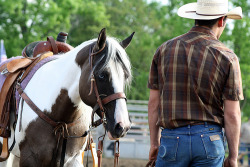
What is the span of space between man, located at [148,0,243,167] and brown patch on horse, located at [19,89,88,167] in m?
1.55

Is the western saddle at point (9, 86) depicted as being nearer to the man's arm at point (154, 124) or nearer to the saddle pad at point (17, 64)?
the saddle pad at point (17, 64)

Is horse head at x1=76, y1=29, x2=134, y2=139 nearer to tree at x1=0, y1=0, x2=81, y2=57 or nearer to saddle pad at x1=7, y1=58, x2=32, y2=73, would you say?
saddle pad at x1=7, y1=58, x2=32, y2=73

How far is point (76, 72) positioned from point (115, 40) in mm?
496

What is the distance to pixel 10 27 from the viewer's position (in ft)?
78.6

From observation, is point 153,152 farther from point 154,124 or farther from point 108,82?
point 108,82

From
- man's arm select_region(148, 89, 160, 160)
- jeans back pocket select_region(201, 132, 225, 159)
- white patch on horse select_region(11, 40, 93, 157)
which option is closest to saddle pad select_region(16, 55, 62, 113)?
white patch on horse select_region(11, 40, 93, 157)

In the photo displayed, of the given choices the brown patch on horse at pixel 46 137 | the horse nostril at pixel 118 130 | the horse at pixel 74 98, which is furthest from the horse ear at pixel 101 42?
the horse nostril at pixel 118 130

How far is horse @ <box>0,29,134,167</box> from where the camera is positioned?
420cm

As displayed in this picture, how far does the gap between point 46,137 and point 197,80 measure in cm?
202

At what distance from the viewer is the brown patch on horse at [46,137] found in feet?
15.4

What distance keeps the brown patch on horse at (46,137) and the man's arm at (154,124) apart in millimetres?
1334

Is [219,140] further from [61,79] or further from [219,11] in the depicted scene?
[61,79]

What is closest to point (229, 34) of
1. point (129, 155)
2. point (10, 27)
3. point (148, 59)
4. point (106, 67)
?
point (129, 155)

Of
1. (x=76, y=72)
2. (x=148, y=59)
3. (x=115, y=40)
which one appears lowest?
(x=148, y=59)
